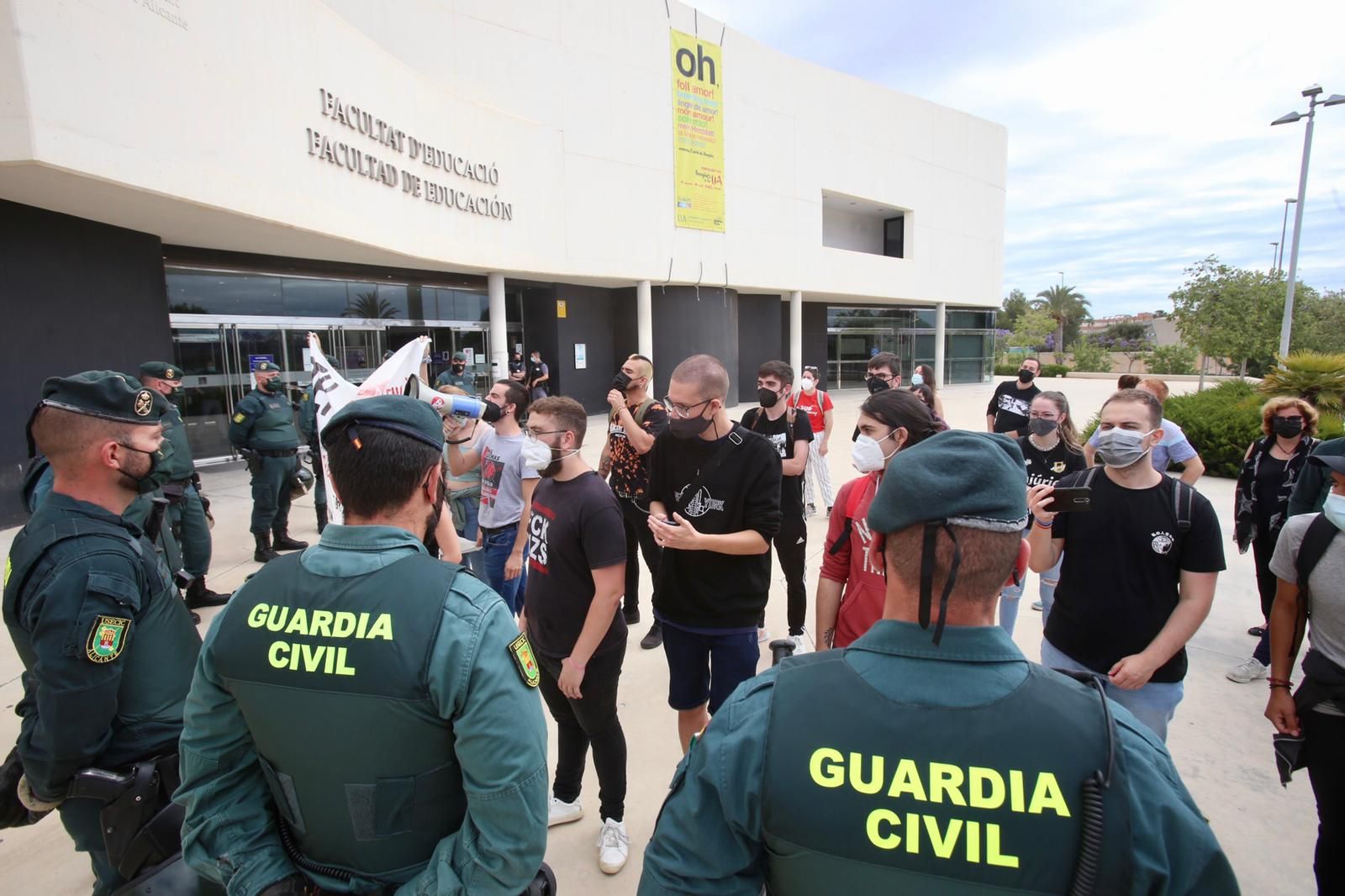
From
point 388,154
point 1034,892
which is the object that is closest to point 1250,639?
point 1034,892

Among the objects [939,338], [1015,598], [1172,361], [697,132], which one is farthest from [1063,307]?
[1015,598]

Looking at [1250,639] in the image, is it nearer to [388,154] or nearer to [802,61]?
[388,154]

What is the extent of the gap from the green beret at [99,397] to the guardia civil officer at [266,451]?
15.8ft

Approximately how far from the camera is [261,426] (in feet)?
21.3

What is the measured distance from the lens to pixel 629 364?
4.89m

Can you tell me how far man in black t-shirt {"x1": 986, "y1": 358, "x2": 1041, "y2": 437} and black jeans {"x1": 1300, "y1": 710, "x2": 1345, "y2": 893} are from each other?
4.86 metres

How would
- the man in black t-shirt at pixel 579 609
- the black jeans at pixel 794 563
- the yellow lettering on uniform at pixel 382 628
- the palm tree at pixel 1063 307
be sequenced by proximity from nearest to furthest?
1. the yellow lettering on uniform at pixel 382 628
2. the man in black t-shirt at pixel 579 609
3. the black jeans at pixel 794 563
4. the palm tree at pixel 1063 307

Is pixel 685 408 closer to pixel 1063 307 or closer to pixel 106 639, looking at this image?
pixel 106 639

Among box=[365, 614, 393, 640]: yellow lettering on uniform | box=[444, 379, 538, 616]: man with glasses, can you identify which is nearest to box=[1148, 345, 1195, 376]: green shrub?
box=[444, 379, 538, 616]: man with glasses

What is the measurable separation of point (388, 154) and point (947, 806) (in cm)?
1239

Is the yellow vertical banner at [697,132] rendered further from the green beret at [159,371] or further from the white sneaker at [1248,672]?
the white sneaker at [1248,672]

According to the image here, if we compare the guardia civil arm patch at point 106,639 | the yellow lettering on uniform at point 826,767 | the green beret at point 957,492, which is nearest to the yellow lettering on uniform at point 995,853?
the yellow lettering on uniform at point 826,767

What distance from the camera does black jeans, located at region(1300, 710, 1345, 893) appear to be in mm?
2178

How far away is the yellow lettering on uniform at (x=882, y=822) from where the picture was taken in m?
0.97
